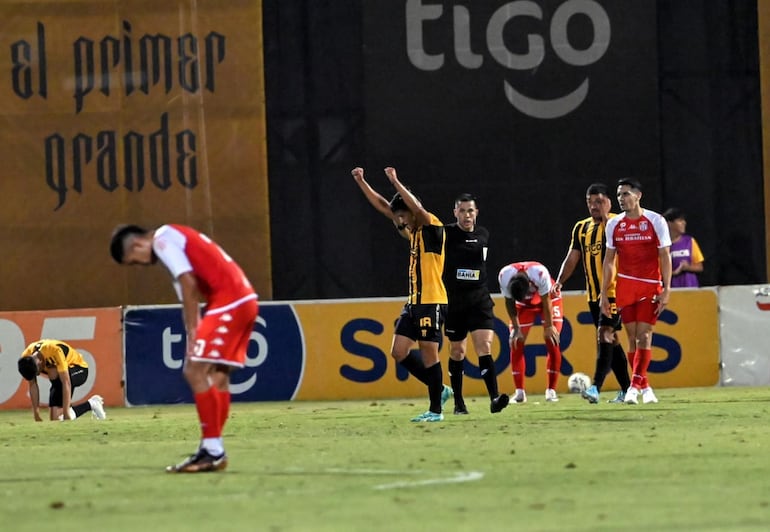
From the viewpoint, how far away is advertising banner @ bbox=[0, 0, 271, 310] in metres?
23.3

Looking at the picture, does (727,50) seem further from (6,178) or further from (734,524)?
(734,524)

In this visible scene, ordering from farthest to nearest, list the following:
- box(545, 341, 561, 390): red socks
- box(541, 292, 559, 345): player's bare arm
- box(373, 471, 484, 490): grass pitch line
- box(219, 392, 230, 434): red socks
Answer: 1. box(545, 341, 561, 390): red socks
2. box(541, 292, 559, 345): player's bare arm
3. box(219, 392, 230, 434): red socks
4. box(373, 471, 484, 490): grass pitch line

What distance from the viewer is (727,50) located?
22.7 m

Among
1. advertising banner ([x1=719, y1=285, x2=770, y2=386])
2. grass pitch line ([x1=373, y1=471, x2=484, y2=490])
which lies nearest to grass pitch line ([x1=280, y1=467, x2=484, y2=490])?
grass pitch line ([x1=373, y1=471, x2=484, y2=490])

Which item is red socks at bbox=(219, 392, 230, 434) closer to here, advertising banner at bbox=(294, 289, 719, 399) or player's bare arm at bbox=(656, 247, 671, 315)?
player's bare arm at bbox=(656, 247, 671, 315)

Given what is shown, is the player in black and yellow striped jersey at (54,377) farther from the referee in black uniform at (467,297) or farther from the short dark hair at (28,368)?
the referee in black uniform at (467,297)

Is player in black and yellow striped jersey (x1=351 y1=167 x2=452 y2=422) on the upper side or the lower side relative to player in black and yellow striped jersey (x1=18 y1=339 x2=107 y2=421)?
upper

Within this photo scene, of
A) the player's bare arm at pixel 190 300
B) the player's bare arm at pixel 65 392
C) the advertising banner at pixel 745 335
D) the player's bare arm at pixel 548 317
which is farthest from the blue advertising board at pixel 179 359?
the player's bare arm at pixel 190 300

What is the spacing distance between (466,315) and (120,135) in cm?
847

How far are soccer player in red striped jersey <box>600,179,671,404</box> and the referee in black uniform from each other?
1252 millimetres

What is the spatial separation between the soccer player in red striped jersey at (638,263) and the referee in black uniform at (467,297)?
125 cm

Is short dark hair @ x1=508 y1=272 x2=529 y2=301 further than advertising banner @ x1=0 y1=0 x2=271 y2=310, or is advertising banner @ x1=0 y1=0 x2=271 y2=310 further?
advertising banner @ x1=0 y1=0 x2=271 y2=310

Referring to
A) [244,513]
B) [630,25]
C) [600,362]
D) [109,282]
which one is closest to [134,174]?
[109,282]

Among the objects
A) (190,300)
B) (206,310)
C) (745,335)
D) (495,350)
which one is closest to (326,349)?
(495,350)
